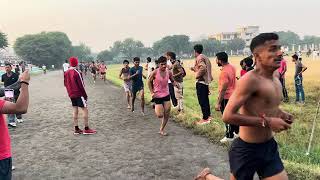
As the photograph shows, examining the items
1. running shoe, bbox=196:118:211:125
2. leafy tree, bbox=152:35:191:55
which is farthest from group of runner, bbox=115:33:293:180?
leafy tree, bbox=152:35:191:55

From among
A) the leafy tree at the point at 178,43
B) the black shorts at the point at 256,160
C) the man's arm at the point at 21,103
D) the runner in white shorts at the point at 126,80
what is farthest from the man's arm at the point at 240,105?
the leafy tree at the point at 178,43

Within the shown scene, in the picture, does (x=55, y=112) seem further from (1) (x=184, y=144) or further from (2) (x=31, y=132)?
(1) (x=184, y=144)

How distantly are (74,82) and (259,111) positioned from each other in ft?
22.5

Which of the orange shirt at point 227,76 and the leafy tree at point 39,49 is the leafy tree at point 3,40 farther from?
the orange shirt at point 227,76

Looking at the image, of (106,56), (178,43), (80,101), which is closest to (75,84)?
(80,101)

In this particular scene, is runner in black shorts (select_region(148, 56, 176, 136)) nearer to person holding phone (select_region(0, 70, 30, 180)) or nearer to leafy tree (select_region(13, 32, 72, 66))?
person holding phone (select_region(0, 70, 30, 180))

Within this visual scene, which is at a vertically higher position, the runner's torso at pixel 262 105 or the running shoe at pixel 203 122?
the runner's torso at pixel 262 105

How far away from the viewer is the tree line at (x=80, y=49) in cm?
11831

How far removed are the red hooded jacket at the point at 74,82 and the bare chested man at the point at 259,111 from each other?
6.60m

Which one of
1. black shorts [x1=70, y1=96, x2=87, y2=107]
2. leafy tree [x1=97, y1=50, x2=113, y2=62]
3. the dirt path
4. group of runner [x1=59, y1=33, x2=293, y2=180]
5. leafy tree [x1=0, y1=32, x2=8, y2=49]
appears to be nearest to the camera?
group of runner [x1=59, y1=33, x2=293, y2=180]

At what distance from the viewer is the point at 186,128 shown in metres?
10.6

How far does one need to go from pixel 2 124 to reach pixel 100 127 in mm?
7339

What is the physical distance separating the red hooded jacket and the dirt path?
1089mm

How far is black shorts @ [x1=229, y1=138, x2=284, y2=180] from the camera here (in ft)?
12.8
